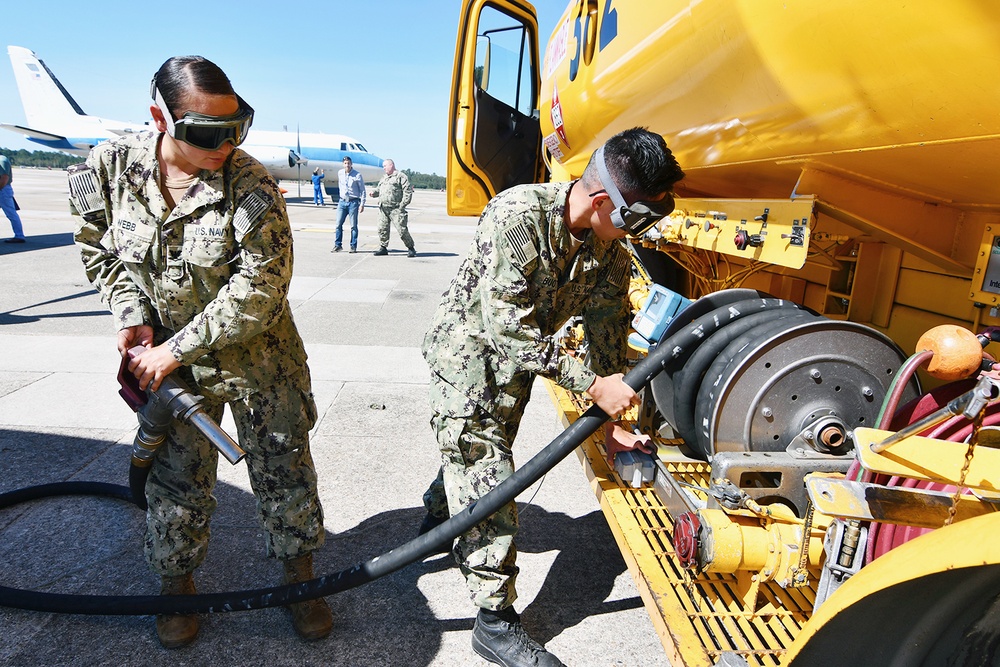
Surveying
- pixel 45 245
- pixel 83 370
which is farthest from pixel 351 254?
pixel 83 370

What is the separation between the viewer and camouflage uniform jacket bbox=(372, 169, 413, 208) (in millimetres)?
12969

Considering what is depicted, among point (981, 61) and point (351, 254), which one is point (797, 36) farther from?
point (351, 254)

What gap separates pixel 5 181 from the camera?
400 inches

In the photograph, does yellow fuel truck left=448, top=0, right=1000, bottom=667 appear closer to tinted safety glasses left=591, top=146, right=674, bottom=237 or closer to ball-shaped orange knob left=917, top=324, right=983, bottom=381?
ball-shaped orange knob left=917, top=324, right=983, bottom=381

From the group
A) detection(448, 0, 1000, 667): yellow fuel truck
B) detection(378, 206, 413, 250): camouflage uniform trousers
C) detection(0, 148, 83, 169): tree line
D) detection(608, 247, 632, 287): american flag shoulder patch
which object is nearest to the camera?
detection(448, 0, 1000, 667): yellow fuel truck

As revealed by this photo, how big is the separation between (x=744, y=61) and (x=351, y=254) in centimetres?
1168

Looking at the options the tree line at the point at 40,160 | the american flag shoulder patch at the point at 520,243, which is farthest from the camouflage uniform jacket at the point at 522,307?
the tree line at the point at 40,160

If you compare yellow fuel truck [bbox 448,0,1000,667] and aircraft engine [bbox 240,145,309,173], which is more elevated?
aircraft engine [bbox 240,145,309,173]

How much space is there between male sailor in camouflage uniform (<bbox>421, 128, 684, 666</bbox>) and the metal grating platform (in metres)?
→ 0.29

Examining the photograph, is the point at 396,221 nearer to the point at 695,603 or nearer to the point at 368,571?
the point at 368,571

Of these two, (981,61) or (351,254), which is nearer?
(981,61)

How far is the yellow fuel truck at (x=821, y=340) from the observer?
1397 mm

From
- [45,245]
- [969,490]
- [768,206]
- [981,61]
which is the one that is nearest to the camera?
[981,61]

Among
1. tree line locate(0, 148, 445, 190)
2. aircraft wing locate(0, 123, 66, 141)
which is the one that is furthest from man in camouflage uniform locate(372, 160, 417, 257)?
tree line locate(0, 148, 445, 190)
